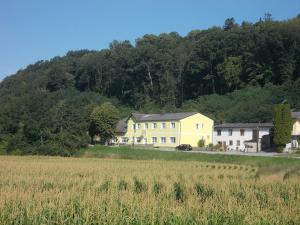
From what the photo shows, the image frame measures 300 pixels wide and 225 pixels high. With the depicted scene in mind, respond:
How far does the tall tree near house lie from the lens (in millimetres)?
56531

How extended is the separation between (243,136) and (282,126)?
9.50m

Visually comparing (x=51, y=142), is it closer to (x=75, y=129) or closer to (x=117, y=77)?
(x=75, y=129)

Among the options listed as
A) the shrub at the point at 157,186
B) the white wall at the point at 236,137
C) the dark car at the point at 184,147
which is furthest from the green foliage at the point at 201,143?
the shrub at the point at 157,186

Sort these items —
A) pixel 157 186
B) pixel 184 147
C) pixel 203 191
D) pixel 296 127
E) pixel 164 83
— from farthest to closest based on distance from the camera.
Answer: pixel 164 83 < pixel 184 147 < pixel 296 127 < pixel 157 186 < pixel 203 191

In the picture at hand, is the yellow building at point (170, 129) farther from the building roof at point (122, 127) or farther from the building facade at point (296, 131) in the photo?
the building facade at point (296, 131)

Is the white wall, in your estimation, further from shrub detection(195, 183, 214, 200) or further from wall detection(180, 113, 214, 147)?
shrub detection(195, 183, 214, 200)

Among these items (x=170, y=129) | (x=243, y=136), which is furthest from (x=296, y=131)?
(x=170, y=129)

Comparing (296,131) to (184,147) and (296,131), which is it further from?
(184,147)

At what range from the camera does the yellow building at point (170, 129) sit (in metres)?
69.8

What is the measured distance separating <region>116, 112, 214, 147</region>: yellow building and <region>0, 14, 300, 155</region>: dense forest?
285 inches

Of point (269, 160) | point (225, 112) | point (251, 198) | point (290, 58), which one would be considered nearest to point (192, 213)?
point (251, 198)

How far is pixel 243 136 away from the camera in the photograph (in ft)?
215

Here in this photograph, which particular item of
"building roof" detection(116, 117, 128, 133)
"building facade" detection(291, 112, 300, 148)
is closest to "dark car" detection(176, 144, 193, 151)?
"building facade" detection(291, 112, 300, 148)

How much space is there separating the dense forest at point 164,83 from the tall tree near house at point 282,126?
1425 centimetres
